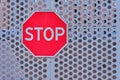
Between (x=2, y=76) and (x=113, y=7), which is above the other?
(x=113, y=7)

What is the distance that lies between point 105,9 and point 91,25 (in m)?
0.27

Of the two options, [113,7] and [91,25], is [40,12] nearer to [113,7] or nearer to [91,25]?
[91,25]

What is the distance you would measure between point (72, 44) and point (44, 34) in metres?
0.38

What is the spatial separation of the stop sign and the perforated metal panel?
71 mm

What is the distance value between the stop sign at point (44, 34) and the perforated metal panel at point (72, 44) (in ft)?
0.23

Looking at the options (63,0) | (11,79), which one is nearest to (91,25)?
(63,0)

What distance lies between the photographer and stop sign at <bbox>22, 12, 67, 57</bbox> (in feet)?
10.8

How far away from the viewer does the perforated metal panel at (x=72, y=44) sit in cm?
334

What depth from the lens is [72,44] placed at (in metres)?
3.37

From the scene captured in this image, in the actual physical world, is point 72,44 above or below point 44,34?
below

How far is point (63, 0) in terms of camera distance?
3365mm

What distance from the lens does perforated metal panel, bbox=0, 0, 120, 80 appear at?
11.0 ft

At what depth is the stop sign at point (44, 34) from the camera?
3305 millimetres

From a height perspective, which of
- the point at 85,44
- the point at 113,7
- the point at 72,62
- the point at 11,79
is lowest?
the point at 11,79
